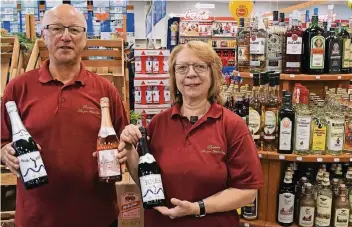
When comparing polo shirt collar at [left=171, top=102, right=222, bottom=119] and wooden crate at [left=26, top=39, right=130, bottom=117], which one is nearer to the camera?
polo shirt collar at [left=171, top=102, right=222, bottom=119]

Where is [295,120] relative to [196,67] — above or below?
below

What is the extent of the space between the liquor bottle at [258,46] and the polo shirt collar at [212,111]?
1015 mm

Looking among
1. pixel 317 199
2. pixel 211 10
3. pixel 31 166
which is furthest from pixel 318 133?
pixel 211 10

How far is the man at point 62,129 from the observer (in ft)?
6.00

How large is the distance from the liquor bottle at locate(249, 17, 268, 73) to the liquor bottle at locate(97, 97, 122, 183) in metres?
1.26

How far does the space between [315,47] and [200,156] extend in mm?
1393

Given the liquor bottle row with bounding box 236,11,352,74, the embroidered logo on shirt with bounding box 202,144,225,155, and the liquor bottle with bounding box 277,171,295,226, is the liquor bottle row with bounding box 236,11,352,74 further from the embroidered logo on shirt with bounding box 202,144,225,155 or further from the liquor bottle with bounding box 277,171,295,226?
the embroidered logo on shirt with bounding box 202,144,225,155

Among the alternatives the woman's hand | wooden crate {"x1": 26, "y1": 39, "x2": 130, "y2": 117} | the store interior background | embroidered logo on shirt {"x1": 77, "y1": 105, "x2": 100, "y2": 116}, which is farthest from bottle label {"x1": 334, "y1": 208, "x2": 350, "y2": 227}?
the store interior background

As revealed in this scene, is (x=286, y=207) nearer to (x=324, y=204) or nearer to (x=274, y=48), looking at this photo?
(x=324, y=204)

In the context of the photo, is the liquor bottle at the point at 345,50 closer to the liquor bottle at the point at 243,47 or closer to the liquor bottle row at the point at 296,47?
the liquor bottle row at the point at 296,47

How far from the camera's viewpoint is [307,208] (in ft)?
8.86

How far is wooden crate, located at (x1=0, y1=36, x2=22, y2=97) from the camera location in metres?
3.47

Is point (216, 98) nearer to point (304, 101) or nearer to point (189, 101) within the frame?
point (189, 101)

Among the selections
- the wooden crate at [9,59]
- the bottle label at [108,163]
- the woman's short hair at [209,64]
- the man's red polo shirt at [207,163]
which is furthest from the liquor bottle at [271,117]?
the wooden crate at [9,59]
